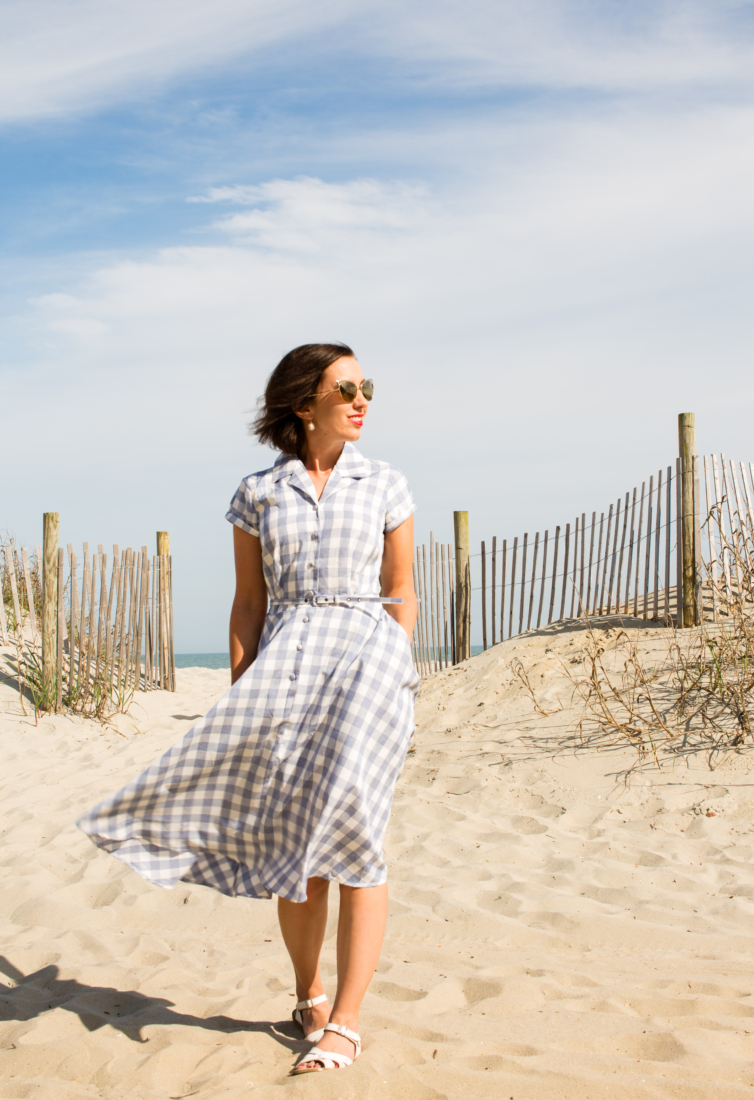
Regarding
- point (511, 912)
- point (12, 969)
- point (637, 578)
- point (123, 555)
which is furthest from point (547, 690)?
point (123, 555)

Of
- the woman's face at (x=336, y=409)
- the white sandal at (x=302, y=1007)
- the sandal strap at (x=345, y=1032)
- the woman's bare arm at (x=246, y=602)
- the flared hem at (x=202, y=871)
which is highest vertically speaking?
the woman's face at (x=336, y=409)

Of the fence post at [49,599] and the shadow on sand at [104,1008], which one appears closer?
the shadow on sand at [104,1008]

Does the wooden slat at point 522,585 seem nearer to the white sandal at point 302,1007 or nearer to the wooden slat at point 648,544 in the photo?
the wooden slat at point 648,544

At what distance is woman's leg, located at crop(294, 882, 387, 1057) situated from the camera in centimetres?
197

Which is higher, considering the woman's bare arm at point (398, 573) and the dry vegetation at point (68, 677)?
the woman's bare arm at point (398, 573)

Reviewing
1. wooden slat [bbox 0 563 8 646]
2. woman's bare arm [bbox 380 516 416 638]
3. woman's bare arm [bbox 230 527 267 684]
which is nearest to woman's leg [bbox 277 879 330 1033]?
woman's bare arm [bbox 230 527 267 684]

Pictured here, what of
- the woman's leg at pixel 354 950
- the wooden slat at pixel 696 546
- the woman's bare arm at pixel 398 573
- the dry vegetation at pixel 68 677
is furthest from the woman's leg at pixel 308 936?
the dry vegetation at pixel 68 677

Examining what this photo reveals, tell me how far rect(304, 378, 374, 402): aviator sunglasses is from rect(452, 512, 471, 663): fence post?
22.6 feet

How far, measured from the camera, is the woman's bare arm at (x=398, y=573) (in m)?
2.25

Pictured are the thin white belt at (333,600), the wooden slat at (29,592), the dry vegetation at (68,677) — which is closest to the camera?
the thin white belt at (333,600)

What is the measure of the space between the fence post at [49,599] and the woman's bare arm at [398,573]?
6.50 m

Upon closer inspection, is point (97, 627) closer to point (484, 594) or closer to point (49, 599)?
point (49, 599)

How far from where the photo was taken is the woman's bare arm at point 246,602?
7.47 feet

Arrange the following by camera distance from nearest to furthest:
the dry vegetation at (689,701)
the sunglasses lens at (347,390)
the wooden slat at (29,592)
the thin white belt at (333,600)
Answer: the thin white belt at (333,600) < the sunglasses lens at (347,390) < the dry vegetation at (689,701) < the wooden slat at (29,592)
